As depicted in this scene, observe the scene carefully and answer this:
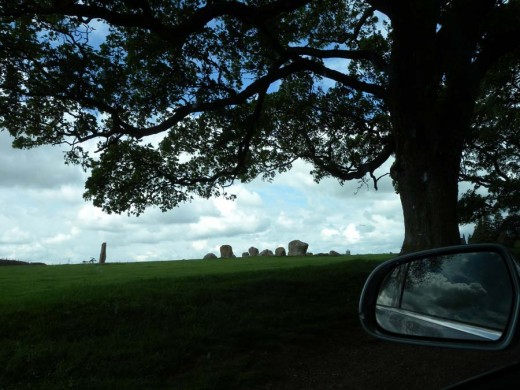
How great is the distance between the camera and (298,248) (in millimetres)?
36500

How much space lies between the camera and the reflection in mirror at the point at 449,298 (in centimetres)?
187

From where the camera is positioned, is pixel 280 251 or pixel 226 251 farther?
pixel 226 251

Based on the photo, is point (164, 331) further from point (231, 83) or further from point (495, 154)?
point (495, 154)

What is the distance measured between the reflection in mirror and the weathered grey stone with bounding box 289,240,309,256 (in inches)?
1329

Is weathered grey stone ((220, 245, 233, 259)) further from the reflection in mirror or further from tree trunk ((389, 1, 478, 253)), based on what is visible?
the reflection in mirror

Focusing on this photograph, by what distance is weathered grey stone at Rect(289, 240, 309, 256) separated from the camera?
36.3 meters

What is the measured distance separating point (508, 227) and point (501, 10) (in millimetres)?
16742

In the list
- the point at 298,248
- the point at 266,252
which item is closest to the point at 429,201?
the point at 298,248

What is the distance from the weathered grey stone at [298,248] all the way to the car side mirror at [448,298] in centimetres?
3379

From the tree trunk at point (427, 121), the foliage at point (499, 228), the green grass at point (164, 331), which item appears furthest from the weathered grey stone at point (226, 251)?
the tree trunk at point (427, 121)

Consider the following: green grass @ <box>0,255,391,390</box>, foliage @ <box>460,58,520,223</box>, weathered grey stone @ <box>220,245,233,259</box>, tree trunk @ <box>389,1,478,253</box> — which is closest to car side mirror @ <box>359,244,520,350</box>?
green grass @ <box>0,255,391,390</box>

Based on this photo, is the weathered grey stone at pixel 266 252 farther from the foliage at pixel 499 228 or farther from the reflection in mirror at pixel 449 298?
the reflection in mirror at pixel 449 298

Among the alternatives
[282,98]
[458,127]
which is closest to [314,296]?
[458,127]

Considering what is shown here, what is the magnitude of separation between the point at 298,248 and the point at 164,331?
28355 millimetres
